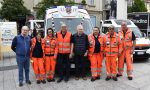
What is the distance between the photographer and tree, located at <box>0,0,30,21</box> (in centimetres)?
3446

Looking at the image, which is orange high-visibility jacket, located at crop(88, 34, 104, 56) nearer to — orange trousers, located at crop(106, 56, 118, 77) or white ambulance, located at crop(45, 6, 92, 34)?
orange trousers, located at crop(106, 56, 118, 77)

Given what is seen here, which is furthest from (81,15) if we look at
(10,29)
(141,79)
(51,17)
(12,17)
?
(12,17)

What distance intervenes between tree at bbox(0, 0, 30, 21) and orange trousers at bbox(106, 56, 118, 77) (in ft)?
81.1

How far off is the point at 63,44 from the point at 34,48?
938 mm

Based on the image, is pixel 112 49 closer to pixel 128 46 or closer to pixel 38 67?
pixel 128 46

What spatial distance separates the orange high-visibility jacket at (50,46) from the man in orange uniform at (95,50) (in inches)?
44.6

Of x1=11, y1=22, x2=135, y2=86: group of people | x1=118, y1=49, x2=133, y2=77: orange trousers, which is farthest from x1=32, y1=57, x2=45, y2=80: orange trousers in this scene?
x1=118, y1=49, x2=133, y2=77: orange trousers

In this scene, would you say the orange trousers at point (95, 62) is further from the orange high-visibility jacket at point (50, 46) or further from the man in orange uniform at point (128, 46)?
the orange high-visibility jacket at point (50, 46)

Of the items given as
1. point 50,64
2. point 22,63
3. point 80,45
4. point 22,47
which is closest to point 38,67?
point 50,64

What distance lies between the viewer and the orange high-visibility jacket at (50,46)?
10922 millimetres

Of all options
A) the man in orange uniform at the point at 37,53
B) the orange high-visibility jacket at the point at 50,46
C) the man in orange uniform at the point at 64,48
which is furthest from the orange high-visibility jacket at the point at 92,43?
the man in orange uniform at the point at 37,53

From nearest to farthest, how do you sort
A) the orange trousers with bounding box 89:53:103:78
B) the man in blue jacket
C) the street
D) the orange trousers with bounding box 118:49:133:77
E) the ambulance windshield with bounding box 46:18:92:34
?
the street
the man in blue jacket
the orange trousers with bounding box 89:53:103:78
the orange trousers with bounding box 118:49:133:77
the ambulance windshield with bounding box 46:18:92:34

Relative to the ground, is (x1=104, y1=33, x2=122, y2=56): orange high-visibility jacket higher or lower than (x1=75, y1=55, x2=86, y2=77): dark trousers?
higher

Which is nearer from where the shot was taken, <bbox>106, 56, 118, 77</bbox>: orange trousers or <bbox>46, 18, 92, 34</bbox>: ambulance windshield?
<bbox>106, 56, 118, 77</bbox>: orange trousers
